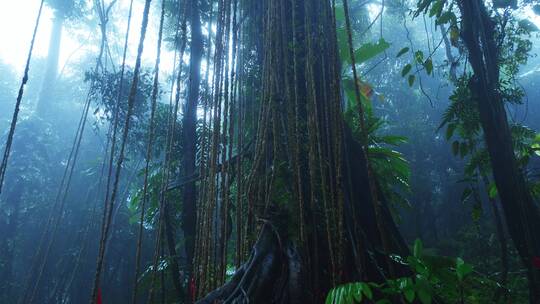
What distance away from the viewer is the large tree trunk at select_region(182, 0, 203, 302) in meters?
3.24

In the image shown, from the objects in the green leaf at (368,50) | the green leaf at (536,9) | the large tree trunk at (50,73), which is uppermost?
the large tree trunk at (50,73)

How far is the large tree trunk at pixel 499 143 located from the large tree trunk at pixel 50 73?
1128 centimetres

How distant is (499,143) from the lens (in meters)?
1.72

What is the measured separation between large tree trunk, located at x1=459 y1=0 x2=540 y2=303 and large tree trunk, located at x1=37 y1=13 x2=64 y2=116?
1128cm

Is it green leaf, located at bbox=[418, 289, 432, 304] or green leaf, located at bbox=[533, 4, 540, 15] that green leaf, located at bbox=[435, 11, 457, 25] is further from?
green leaf, located at bbox=[418, 289, 432, 304]

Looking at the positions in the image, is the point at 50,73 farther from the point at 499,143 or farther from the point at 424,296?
the point at 424,296

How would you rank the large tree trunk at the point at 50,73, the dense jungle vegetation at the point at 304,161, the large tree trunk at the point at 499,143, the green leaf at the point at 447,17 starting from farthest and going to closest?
the large tree trunk at the point at 50,73, the green leaf at the point at 447,17, the large tree trunk at the point at 499,143, the dense jungle vegetation at the point at 304,161

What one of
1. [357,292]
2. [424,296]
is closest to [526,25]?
[424,296]

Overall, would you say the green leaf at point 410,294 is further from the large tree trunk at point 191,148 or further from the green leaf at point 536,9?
the large tree trunk at point 191,148

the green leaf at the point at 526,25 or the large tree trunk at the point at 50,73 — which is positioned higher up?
the large tree trunk at the point at 50,73

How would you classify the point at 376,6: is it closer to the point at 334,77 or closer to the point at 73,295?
the point at 334,77

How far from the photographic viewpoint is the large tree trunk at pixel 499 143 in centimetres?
164

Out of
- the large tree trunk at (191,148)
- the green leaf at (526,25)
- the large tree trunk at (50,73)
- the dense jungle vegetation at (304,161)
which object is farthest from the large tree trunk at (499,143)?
the large tree trunk at (50,73)

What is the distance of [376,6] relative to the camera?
842 cm
